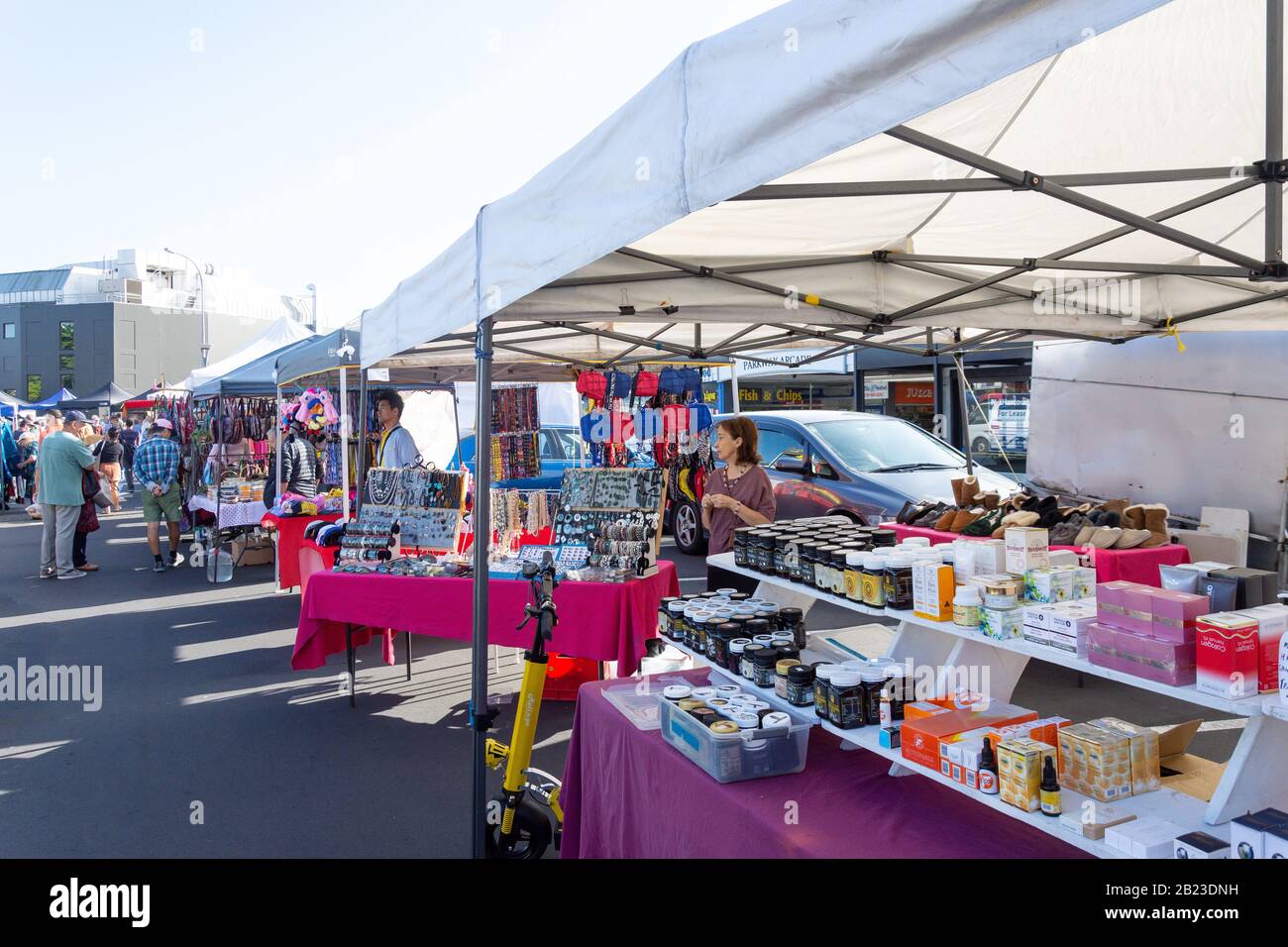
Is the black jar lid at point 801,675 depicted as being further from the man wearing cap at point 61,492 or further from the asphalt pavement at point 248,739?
the man wearing cap at point 61,492

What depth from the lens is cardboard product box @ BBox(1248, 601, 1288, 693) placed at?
161 centimetres

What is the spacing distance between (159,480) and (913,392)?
10.4 m

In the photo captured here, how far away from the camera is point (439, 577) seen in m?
4.93

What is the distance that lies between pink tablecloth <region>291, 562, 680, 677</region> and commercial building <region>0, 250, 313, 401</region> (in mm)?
41564

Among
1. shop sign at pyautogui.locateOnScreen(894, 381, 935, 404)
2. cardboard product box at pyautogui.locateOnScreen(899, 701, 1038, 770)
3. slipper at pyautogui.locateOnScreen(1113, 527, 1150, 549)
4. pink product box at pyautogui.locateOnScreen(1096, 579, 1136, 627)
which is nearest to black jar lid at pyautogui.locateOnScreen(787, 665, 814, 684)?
cardboard product box at pyautogui.locateOnScreen(899, 701, 1038, 770)

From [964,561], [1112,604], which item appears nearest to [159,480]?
[964,561]

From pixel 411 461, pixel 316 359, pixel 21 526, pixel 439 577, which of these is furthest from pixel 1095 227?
pixel 21 526

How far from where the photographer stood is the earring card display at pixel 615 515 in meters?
4.71

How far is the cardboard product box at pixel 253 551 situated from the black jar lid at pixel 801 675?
32.2 feet

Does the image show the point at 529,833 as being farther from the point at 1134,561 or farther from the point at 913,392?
the point at 913,392

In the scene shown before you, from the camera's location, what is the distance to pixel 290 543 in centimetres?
802

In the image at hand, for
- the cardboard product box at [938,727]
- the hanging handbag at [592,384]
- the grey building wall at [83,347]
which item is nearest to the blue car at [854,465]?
the hanging handbag at [592,384]

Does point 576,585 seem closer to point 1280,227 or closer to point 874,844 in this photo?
point 874,844

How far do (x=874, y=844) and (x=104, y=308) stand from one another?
52.6 meters
